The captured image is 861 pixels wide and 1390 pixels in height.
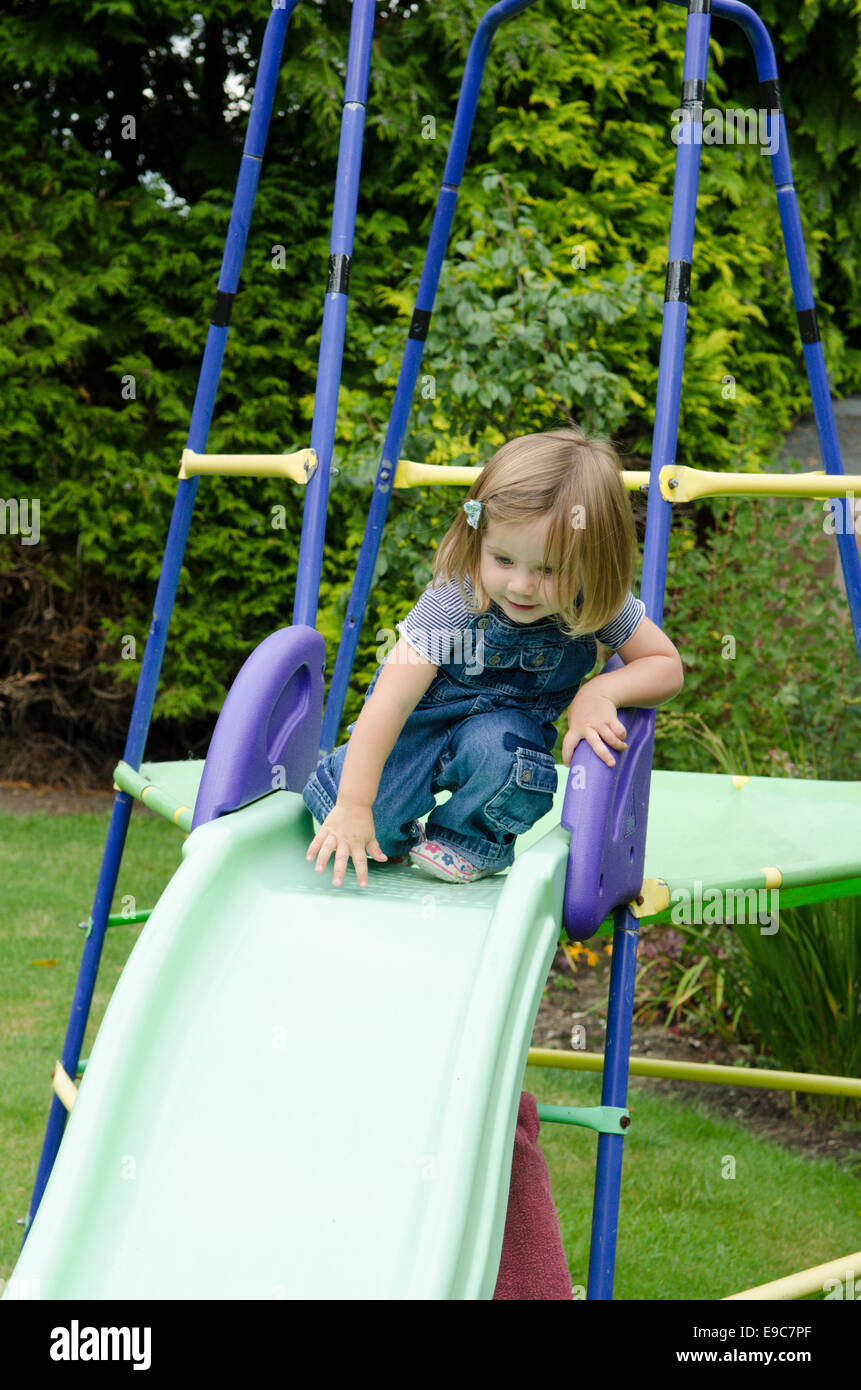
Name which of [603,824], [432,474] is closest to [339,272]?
[432,474]

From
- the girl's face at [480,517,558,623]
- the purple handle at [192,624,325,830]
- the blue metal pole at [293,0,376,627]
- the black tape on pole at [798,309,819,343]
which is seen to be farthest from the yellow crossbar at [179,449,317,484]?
the black tape on pole at [798,309,819,343]

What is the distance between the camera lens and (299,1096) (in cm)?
133

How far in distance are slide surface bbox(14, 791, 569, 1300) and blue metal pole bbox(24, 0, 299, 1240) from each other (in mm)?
850

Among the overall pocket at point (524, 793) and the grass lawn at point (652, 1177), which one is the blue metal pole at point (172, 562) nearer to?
the grass lawn at point (652, 1177)

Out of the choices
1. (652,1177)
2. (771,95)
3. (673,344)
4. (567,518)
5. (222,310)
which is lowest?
(652,1177)

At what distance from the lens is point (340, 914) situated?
1.52m

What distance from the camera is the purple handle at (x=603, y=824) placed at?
151cm

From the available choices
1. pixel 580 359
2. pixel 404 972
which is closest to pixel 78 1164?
pixel 404 972

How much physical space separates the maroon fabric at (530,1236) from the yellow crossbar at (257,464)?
3.44ft

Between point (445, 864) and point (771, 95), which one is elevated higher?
point (771, 95)

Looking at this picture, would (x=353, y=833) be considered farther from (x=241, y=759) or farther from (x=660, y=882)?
(x=660, y=882)

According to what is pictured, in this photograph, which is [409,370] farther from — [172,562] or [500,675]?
[500,675]

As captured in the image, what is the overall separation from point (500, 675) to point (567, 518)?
0.28m

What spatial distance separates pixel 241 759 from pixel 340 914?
27cm
